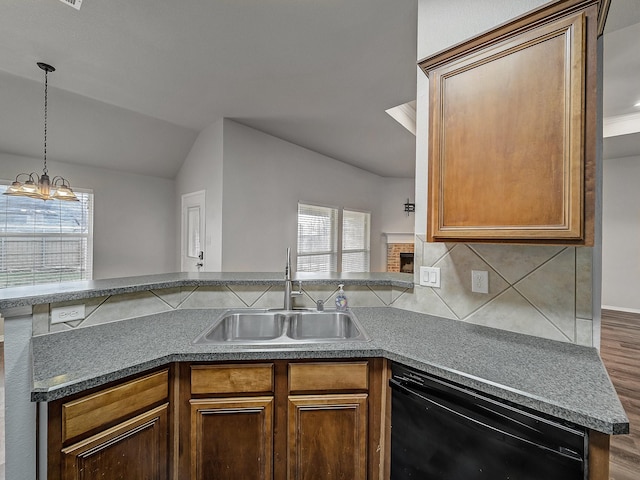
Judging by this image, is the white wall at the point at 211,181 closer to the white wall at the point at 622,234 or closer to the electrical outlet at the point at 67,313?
the electrical outlet at the point at 67,313

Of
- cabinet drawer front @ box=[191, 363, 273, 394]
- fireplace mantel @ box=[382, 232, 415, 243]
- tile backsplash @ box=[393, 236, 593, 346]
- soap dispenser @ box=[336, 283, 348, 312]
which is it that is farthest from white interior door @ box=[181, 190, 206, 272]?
fireplace mantel @ box=[382, 232, 415, 243]

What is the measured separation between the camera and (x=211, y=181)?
3.87 meters

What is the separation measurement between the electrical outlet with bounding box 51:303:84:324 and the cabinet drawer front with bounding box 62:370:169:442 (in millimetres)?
604

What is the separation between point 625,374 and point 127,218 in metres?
6.60

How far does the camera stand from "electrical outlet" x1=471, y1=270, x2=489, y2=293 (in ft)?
4.95

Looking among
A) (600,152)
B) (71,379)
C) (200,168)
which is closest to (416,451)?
(71,379)

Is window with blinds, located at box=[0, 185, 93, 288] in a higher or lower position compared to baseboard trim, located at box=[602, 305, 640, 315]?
higher

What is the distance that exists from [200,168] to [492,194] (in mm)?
3925

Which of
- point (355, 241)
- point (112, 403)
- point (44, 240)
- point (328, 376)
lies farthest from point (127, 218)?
point (328, 376)

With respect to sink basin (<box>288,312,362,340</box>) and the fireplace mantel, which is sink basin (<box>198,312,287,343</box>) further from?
the fireplace mantel

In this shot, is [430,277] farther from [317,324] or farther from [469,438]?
[469,438]

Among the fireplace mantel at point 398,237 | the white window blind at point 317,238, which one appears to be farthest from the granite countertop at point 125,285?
the fireplace mantel at point 398,237

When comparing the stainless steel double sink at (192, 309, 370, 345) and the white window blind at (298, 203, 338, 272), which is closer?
the stainless steel double sink at (192, 309, 370, 345)

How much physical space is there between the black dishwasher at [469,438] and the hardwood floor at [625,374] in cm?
148
